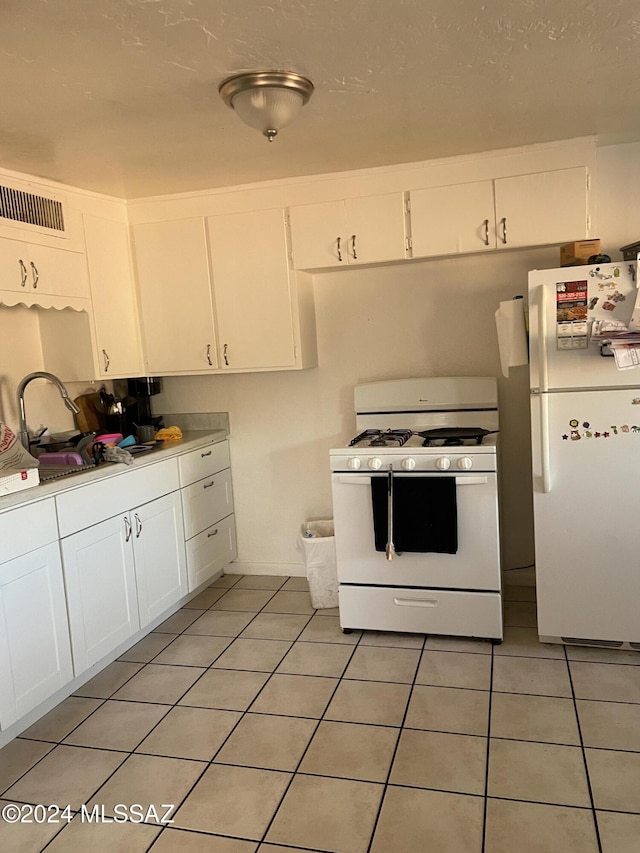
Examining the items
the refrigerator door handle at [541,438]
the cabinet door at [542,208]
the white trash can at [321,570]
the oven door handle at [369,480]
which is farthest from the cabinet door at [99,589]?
the cabinet door at [542,208]

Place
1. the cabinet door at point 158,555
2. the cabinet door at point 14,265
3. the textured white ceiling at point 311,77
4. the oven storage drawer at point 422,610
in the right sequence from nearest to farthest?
the textured white ceiling at point 311,77 → the cabinet door at point 14,265 → the oven storage drawer at point 422,610 → the cabinet door at point 158,555

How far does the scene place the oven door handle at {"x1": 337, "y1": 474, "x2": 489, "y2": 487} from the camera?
283 centimetres

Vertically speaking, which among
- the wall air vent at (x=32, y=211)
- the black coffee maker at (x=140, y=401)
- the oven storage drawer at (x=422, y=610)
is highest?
the wall air vent at (x=32, y=211)

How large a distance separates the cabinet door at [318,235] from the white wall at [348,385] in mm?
A: 273

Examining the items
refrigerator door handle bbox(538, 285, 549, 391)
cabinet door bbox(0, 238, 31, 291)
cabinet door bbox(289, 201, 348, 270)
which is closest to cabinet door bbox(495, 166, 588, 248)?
refrigerator door handle bbox(538, 285, 549, 391)

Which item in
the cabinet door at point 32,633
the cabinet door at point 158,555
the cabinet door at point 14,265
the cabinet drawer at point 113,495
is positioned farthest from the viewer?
the cabinet door at point 158,555

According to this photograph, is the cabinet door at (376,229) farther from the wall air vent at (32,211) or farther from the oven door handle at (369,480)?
the wall air vent at (32,211)

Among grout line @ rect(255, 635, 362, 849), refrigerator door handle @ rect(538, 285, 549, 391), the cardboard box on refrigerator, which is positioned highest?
the cardboard box on refrigerator

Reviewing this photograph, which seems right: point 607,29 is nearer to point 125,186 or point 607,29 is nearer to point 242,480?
point 125,186

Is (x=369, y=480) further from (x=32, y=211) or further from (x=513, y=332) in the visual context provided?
(x=32, y=211)

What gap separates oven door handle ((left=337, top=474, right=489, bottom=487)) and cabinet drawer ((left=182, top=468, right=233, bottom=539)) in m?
0.92

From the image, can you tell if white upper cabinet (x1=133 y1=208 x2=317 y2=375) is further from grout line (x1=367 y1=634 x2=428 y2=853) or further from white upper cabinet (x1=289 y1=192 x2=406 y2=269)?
grout line (x1=367 y1=634 x2=428 y2=853)

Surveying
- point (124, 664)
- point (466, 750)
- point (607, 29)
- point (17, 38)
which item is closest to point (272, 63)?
point (17, 38)

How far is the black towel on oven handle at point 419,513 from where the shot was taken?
112 inches
